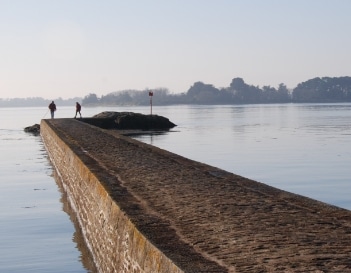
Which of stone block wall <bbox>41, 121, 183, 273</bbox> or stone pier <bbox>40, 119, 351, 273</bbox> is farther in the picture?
stone block wall <bbox>41, 121, 183, 273</bbox>

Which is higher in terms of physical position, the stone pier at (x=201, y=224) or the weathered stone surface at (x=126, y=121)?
the stone pier at (x=201, y=224)

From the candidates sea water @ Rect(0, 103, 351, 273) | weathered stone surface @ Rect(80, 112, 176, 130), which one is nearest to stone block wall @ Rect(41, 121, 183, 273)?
sea water @ Rect(0, 103, 351, 273)

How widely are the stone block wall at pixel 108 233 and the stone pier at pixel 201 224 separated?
0.01 meters

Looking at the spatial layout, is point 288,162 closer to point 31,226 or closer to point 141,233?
point 31,226

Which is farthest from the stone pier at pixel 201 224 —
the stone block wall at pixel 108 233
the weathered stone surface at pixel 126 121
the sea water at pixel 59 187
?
the weathered stone surface at pixel 126 121

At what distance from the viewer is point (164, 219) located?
8.52 m

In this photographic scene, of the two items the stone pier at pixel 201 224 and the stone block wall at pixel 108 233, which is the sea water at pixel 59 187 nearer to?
the stone block wall at pixel 108 233

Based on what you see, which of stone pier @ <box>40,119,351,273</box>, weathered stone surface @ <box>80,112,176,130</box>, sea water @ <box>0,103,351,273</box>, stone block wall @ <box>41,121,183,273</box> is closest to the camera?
stone pier @ <box>40,119,351,273</box>

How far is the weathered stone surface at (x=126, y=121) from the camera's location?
58.2 m

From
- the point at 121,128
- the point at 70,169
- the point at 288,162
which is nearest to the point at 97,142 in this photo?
the point at 70,169

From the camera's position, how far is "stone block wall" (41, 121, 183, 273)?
6.87 m

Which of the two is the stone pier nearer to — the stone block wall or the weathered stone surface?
the stone block wall

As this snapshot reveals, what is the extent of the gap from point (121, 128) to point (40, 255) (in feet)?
152

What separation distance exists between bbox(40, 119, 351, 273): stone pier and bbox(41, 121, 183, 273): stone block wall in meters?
0.01
